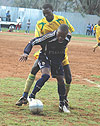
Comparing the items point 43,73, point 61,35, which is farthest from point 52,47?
point 43,73

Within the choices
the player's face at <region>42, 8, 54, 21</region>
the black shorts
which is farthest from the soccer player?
the player's face at <region>42, 8, 54, 21</region>

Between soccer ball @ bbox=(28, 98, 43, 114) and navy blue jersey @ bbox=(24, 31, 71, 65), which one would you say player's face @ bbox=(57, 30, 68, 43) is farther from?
soccer ball @ bbox=(28, 98, 43, 114)

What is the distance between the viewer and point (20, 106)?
23.7 ft

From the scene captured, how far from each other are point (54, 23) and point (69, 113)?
193cm

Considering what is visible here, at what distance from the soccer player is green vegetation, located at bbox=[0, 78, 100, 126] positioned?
0.39 meters

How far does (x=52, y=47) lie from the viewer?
6.70 meters

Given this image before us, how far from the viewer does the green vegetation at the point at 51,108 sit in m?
6.02

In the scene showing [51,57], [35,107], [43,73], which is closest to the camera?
[35,107]

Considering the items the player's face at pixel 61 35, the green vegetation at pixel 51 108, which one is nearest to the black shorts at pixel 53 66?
the player's face at pixel 61 35

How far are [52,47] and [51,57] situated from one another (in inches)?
8.6

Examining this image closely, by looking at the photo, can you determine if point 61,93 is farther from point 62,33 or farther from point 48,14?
point 48,14

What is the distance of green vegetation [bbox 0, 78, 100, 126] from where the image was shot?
602 cm

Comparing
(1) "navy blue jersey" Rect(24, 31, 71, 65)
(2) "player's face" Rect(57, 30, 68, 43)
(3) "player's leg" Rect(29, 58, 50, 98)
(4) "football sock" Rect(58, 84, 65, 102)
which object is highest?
(2) "player's face" Rect(57, 30, 68, 43)

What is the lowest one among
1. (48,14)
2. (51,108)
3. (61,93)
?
(51,108)
